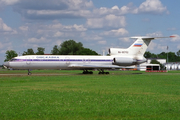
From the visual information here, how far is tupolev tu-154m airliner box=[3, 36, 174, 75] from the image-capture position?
44.9 meters

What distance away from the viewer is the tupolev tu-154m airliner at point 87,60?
44.9 metres

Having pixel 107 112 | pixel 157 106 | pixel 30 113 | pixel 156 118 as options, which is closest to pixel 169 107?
pixel 157 106

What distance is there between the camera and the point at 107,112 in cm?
1091

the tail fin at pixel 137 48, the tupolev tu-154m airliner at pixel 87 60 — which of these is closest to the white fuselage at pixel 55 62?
the tupolev tu-154m airliner at pixel 87 60

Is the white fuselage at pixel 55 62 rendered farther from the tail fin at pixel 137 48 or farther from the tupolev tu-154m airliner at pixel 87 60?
the tail fin at pixel 137 48

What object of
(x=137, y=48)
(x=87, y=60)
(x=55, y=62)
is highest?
(x=137, y=48)

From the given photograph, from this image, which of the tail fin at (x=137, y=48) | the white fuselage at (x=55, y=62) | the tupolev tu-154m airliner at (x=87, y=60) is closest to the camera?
the white fuselage at (x=55, y=62)

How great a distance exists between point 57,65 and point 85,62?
5.19m

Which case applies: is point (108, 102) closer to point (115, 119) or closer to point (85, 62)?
point (115, 119)

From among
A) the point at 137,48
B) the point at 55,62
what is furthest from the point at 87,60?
the point at 137,48

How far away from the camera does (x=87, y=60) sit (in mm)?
47812

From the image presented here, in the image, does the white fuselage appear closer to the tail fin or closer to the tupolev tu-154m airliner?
the tupolev tu-154m airliner

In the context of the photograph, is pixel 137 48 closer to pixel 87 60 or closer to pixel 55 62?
pixel 87 60

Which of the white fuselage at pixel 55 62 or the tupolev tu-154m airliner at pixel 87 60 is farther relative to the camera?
the tupolev tu-154m airliner at pixel 87 60
